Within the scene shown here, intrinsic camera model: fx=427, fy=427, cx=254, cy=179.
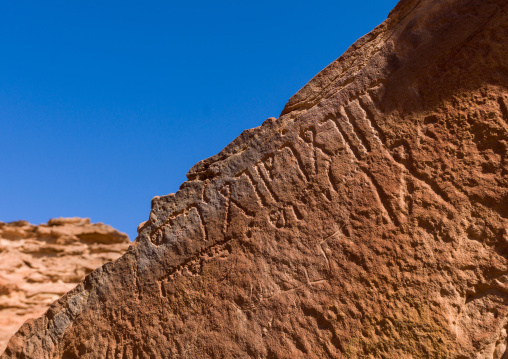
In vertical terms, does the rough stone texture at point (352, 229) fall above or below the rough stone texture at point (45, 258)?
below

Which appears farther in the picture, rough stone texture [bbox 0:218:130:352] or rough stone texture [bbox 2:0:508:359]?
rough stone texture [bbox 0:218:130:352]

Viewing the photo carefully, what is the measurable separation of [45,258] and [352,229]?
8.04 m

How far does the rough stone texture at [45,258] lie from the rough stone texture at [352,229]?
5.24m

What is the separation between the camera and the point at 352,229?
2.35 metres

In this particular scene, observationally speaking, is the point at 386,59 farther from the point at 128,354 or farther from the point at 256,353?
the point at 128,354

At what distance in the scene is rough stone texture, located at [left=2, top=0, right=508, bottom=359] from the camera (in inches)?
83.2

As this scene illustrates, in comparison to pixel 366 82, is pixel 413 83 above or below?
below

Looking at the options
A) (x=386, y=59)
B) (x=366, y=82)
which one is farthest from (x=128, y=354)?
(x=386, y=59)

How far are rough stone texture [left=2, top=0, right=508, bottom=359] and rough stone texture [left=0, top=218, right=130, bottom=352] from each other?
5.24 metres

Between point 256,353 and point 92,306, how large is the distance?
50.2 inches

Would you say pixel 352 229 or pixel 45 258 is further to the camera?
pixel 45 258

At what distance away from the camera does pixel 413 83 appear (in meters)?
2.39

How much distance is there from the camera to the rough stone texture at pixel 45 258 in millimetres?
7520

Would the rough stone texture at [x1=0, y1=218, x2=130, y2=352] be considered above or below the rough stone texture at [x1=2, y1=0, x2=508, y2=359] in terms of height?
above
